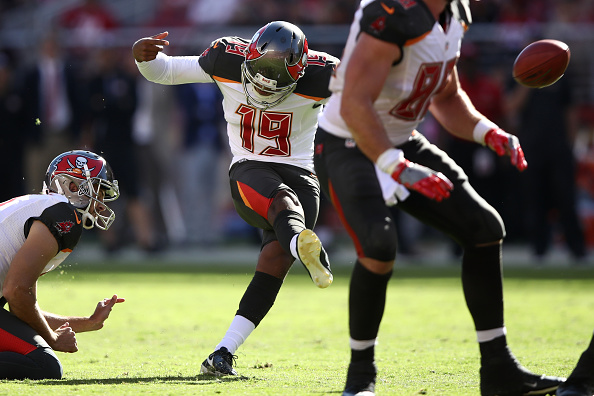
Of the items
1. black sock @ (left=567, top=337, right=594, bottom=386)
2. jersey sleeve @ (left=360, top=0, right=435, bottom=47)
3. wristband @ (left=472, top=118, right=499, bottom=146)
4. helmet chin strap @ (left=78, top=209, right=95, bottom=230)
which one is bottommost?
black sock @ (left=567, top=337, right=594, bottom=386)

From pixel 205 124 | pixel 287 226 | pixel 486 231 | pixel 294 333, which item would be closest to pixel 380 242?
pixel 486 231

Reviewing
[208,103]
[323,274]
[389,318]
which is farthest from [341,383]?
[208,103]

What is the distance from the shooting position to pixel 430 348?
5.56m

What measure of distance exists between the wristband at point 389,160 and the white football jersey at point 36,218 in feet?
5.44

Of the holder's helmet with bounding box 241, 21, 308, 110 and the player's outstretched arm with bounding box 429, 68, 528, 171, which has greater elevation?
the holder's helmet with bounding box 241, 21, 308, 110

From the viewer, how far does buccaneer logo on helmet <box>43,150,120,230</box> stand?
15.6 feet

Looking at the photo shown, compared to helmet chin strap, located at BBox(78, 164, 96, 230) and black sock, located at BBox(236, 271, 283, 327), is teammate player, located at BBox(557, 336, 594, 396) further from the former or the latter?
helmet chin strap, located at BBox(78, 164, 96, 230)

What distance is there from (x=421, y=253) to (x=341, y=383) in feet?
25.8

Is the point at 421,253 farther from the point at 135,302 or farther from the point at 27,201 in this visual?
the point at 27,201

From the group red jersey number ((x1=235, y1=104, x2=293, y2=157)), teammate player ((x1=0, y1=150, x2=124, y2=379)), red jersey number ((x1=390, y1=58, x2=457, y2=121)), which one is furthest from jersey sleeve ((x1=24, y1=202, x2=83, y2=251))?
red jersey number ((x1=390, y1=58, x2=457, y2=121))

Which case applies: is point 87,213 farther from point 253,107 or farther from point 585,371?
point 585,371

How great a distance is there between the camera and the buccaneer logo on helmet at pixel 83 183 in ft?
15.6

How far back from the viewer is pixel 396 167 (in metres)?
3.60

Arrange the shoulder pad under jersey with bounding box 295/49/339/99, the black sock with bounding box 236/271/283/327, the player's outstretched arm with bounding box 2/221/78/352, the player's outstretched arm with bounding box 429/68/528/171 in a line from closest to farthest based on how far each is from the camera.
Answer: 1. the player's outstretched arm with bounding box 429/68/528/171
2. the player's outstretched arm with bounding box 2/221/78/352
3. the black sock with bounding box 236/271/283/327
4. the shoulder pad under jersey with bounding box 295/49/339/99
